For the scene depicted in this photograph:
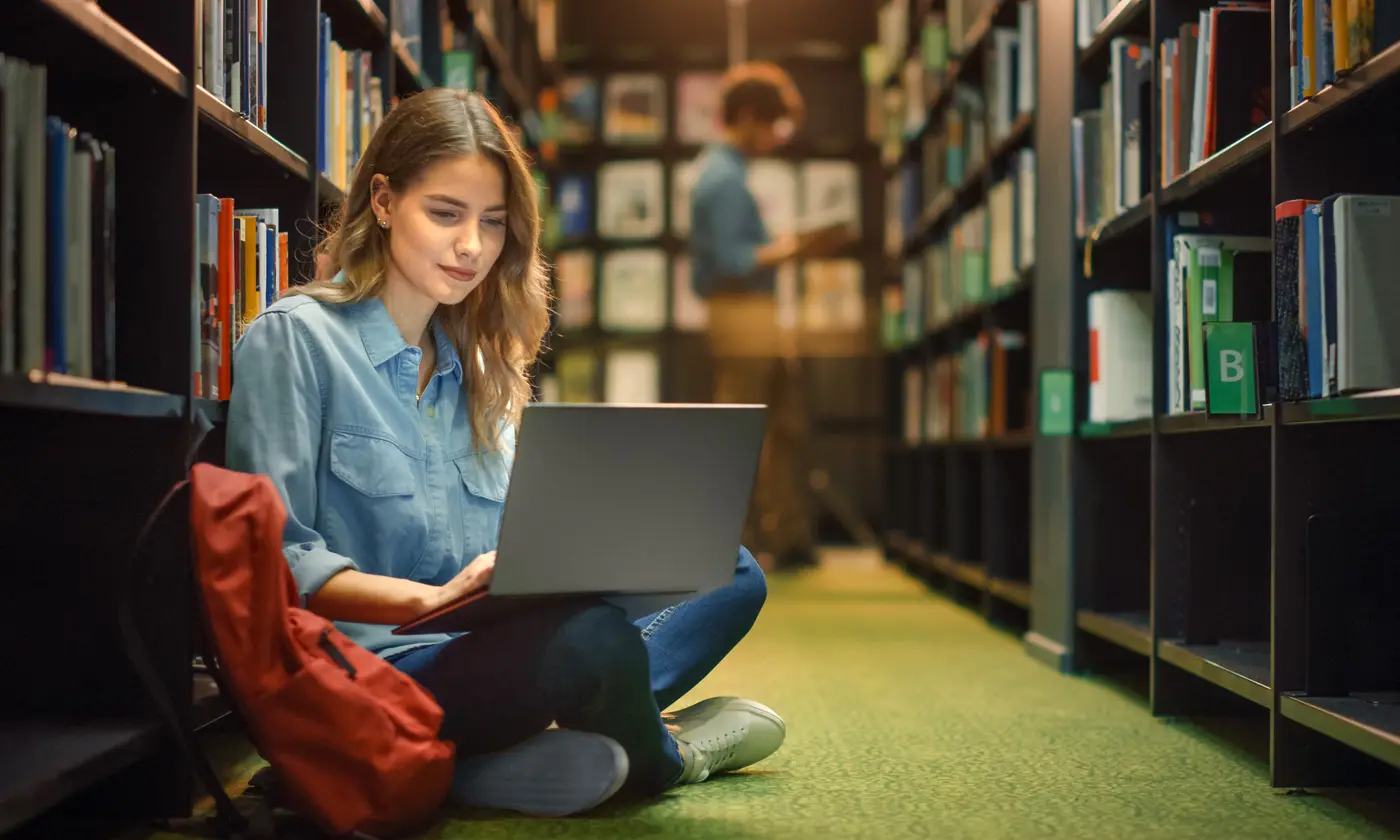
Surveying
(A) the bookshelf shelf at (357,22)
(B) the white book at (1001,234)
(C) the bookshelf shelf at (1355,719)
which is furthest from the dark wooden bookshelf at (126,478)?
(B) the white book at (1001,234)

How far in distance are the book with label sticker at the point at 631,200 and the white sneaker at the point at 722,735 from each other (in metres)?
4.43

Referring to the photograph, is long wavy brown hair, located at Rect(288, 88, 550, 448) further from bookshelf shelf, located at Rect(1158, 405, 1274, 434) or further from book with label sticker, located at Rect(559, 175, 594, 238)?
book with label sticker, located at Rect(559, 175, 594, 238)

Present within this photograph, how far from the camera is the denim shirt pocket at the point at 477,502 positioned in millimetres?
1652

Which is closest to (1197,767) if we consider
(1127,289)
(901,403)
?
(1127,289)

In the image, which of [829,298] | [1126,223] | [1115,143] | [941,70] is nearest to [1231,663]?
[1126,223]

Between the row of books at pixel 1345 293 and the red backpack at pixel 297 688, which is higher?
the row of books at pixel 1345 293

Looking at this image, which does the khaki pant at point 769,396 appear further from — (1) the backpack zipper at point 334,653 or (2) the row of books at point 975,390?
(1) the backpack zipper at point 334,653

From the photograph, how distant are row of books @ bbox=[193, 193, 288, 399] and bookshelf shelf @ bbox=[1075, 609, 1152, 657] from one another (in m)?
1.60

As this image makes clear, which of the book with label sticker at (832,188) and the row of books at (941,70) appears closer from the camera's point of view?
the row of books at (941,70)

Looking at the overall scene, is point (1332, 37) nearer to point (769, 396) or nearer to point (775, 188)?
point (769, 396)

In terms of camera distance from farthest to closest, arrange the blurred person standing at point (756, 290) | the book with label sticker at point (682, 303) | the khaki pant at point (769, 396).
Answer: the book with label sticker at point (682, 303), the khaki pant at point (769, 396), the blurred person standing at point (756, 290)

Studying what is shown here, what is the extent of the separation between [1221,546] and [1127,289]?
0.68m

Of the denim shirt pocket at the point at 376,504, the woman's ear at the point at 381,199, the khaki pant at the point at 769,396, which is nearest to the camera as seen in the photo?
the denim shirt pocket at the point at 376,504

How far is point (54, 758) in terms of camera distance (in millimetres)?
1261
